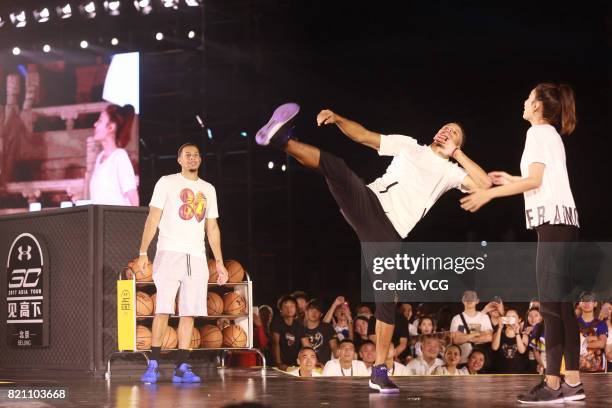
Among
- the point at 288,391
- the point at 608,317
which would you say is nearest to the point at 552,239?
the point at 288,391

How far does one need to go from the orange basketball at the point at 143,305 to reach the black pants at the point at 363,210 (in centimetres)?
221

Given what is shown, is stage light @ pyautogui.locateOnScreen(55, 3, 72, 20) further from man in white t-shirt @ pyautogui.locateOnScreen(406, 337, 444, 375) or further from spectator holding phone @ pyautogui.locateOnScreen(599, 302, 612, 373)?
spectator holding phone @ pyautogui.locateOnScreen(599, 302, 612, 373)

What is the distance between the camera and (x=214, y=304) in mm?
6902

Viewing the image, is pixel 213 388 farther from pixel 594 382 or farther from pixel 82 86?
pixel 82 86

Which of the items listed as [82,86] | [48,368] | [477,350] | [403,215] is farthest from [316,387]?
[82,86]

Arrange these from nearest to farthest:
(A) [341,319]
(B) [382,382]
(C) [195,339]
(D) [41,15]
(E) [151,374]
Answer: (B) [382,382] → (E) [151,374] → (C) [195,339] → (A) [341,319] → (D) [41,15]

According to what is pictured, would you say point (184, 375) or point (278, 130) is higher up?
point (278, 130)

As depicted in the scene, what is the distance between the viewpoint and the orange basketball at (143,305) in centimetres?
655

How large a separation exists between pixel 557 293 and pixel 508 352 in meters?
4.53

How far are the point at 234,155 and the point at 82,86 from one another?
103 inches

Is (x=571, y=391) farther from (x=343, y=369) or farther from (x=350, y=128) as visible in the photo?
(x=343, y=369)

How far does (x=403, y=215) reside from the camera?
507 centimetres

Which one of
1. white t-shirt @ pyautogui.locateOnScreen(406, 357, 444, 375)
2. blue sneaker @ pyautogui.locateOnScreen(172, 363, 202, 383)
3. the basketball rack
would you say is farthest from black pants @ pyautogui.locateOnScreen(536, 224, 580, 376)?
white t-shirt @ pyautogui.locateOnScreen(406, 357, 444, 375)

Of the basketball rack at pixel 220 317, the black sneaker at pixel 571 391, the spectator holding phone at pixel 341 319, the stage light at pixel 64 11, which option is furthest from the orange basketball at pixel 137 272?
the stage light at pixel 64 11
